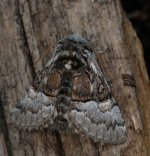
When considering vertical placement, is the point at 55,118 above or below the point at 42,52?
below

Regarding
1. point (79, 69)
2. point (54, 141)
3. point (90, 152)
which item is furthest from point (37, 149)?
point (79, 69)

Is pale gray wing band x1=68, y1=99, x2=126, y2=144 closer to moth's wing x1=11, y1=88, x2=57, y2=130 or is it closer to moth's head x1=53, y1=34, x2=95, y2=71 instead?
moth's wing x1=11, y1=88, x2=57, y2=130

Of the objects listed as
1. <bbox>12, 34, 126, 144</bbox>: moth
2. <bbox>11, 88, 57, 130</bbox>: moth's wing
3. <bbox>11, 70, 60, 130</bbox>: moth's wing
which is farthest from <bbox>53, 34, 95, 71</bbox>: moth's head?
<bbox>11, 88, 57, 130</bbox>: moth's wing

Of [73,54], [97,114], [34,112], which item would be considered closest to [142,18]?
[73,54]

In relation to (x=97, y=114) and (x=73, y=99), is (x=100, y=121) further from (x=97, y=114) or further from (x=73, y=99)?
(x=73, y=99)

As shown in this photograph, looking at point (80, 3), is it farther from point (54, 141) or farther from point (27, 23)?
point (54, 141)

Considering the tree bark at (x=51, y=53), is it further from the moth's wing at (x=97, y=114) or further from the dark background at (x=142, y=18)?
the dark background at (x=142, y=18)

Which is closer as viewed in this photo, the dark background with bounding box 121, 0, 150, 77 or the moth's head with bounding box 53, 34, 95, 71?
the moth's head with bounding box 53, 34, 95, 71
